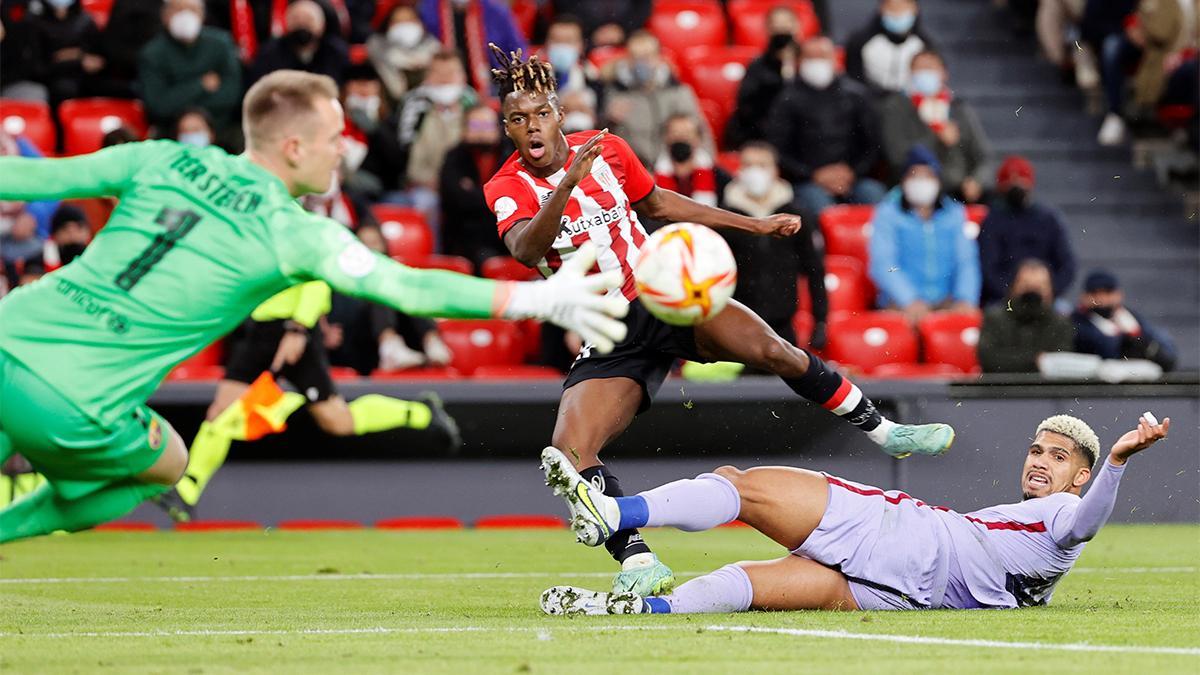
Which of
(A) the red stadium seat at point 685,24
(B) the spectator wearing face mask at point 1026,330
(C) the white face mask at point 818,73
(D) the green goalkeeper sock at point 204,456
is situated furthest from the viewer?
(A) the red stadium seat at point 685,24

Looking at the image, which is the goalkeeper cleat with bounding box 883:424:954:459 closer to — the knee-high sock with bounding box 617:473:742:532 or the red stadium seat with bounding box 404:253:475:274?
the knee-high sock with bounding box 617:473:742:532

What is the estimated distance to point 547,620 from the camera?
7035 millimetres

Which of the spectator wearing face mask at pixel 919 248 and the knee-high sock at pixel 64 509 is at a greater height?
the knee-high sock at pixel 64 509

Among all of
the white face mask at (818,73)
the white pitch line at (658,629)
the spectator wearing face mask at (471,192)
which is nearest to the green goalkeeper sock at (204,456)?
the spectator wearing face mask at (471,192)

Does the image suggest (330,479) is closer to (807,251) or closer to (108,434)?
(807,251)

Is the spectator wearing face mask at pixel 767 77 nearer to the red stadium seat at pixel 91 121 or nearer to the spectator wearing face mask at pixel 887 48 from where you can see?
the spectator wearing face mask at pixel 887 48

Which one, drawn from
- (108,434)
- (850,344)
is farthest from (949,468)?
(108,434)

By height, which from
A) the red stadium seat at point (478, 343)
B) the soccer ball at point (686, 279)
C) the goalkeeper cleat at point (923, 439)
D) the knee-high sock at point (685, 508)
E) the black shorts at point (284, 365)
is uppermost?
the soccer ball at point (686, 279)

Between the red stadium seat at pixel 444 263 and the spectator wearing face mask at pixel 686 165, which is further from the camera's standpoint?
the spectator wearing face mask at pixel 686 165

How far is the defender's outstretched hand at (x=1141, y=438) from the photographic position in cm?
675

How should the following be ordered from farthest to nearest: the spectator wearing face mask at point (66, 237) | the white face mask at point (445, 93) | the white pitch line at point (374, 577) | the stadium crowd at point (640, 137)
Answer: the white face mask at point (445, 93)
the stadium crowd at point (640, 137)
the spectator wearing face mask at point (66, 237)
the white pitch line at point (374, 577)

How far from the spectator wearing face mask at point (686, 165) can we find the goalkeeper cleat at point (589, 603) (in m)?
7.55

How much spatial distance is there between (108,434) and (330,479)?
26.3 feet

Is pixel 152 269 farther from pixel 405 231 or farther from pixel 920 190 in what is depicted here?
pixel 920 190
